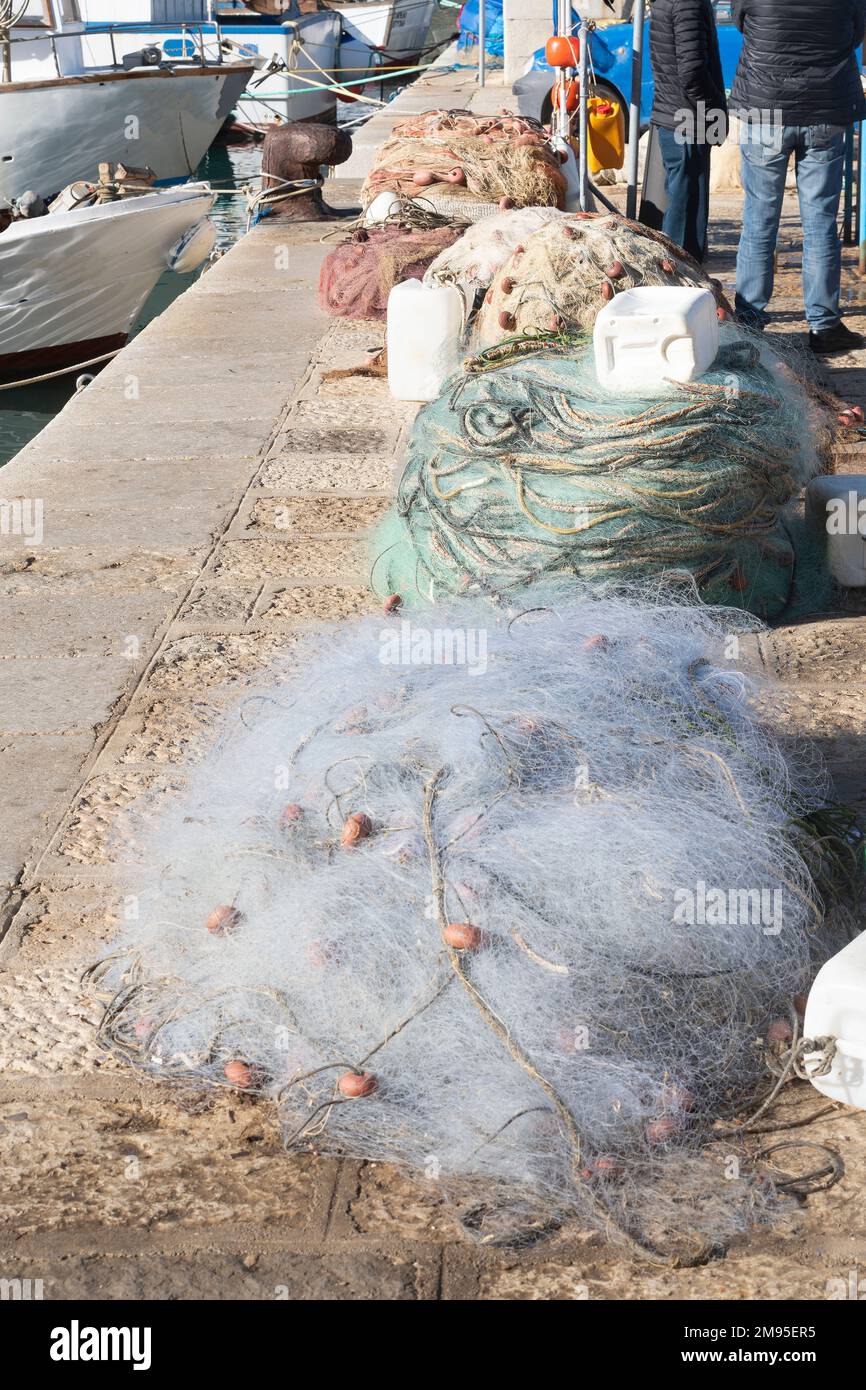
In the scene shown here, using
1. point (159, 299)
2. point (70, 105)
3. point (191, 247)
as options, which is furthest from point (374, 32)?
point (191, 247)

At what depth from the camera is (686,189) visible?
8.54 m

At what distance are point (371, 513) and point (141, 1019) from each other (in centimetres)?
314

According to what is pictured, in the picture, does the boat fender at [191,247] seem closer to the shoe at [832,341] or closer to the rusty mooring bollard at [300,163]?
the rusty mooring bollard at [300,163]

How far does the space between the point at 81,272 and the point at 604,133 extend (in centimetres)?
462

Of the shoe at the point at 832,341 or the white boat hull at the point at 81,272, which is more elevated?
the shoe at the point at 832,341

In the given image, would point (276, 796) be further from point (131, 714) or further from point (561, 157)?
point (561, 157)

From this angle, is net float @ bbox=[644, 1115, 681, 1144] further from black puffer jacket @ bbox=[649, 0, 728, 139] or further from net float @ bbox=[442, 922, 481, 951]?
black puffer jacket @ bbox=[649, 0, 728, 139]

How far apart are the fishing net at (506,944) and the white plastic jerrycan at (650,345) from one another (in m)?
1.76

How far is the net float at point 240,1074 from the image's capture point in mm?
2605

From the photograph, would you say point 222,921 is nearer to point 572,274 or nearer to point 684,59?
point 572,274

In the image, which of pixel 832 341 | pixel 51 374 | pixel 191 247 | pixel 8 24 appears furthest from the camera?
pixel 8 24

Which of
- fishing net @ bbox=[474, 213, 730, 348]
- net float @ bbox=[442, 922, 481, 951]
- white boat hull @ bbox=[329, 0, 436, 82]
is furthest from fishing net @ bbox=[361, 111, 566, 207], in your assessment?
white boat hull @ bbox=[329, 0, 436, 82]

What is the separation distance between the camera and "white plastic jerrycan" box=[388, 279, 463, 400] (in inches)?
250

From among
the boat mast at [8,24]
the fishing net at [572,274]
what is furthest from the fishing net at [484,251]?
the boat mast at [8,24]
